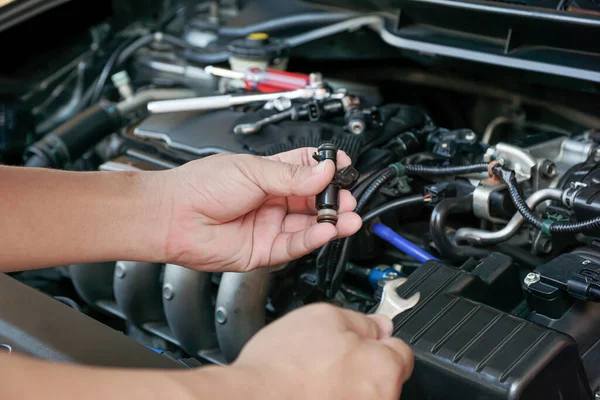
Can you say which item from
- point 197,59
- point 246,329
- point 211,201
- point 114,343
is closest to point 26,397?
point 114,343

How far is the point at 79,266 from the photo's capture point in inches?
56.5

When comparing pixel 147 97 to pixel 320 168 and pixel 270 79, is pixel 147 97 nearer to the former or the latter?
pixel 270 79

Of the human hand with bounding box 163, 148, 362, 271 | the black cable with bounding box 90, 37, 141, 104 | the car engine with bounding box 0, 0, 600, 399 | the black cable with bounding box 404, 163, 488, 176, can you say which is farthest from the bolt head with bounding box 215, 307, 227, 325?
the black cable with bounding box 90, 37, 141, 104

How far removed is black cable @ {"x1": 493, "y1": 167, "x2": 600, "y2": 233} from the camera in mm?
998

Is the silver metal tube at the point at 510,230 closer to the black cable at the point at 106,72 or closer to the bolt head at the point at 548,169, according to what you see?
the bolt head at the point at 548,169

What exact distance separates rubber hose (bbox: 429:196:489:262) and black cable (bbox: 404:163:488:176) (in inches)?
1.9

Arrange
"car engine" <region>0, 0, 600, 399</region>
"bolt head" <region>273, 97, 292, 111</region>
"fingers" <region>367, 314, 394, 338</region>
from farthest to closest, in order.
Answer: "bolt head" <region>273, 97, 292, 111</region>, "car engine" <region>0, 0, 600, 399</region>, "fingers" <region>367, 314, 394, 338</region>

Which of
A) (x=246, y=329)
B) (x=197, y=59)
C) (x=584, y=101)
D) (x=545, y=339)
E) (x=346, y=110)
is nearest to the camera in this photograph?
(x=545, y=339)

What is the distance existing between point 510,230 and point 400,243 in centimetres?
18

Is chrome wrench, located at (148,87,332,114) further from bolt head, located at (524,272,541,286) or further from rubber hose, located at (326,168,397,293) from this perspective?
bolt head, located at (524,272,541,286)

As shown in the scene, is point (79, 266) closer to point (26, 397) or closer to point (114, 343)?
point (114, 343)

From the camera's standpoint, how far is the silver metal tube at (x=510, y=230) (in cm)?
111

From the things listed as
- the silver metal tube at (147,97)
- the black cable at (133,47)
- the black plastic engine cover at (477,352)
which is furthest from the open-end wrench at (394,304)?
the black cable at (133,47)

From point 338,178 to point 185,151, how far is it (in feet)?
1.76
